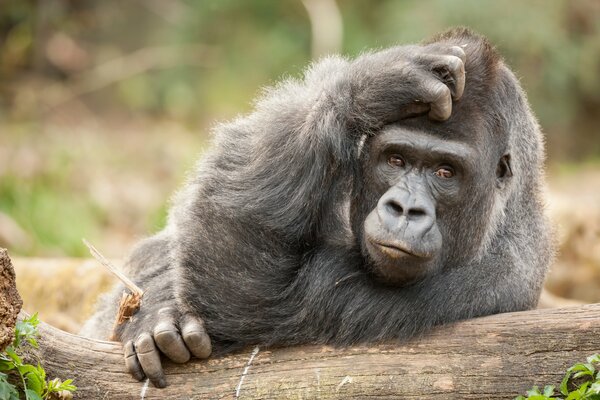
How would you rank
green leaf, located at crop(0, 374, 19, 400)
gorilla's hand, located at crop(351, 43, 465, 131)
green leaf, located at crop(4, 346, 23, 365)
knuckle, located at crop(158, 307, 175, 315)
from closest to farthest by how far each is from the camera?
green leaf, located at crop(0, 374, 19, 400) < green leaf, located at crop(4, 346, 23, 365) < gorilla's hand, located at crop(351, 43, 465, 131) < knuckle, located at crop(158, 307, 175, 315)

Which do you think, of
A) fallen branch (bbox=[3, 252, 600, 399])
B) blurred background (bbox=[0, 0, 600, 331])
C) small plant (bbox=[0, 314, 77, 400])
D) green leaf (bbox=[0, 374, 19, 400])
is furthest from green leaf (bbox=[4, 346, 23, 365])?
blurred background (bbox=[0, 0, 600, 331])

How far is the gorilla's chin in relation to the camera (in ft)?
12.7

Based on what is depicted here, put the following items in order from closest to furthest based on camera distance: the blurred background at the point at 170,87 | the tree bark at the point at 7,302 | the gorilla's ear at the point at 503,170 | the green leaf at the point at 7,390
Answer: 1. the green leaf at the point at 7,390
2. the tree bark at the point at 7,302
3. the gorilla's ear at the point at 503,170
4. the blurred background at the point at 170,87

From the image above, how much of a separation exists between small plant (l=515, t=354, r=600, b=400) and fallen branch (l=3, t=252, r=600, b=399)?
63mm

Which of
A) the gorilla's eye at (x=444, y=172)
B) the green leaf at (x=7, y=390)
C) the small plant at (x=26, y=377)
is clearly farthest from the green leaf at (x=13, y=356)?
the gorilla's eye at (x=444, y=172)

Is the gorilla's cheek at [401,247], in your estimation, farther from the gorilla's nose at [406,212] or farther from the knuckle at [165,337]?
the knuckle at [165,337]

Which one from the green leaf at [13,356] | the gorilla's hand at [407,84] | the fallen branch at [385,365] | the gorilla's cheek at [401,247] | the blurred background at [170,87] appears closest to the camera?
the green leaf at [13,356]

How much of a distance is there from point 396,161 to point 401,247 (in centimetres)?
53

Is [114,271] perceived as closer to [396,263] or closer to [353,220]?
[353,220]

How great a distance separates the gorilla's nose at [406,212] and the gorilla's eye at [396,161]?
243 millimetres

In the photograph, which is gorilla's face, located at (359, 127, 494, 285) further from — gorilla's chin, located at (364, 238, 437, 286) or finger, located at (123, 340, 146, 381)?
finger, located at (123, 340, 146, 381)

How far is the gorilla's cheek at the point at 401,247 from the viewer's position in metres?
3.85

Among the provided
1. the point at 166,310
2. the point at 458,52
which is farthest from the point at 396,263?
the point at 166,310

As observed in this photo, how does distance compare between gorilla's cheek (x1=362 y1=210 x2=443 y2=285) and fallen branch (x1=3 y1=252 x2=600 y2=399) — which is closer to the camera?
fallen branch (x1=3 y1=252 x2=600 y2=399)
